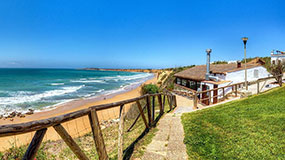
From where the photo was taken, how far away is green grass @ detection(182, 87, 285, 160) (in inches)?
144

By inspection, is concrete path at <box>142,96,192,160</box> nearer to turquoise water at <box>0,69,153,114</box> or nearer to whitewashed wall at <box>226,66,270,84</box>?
whitewashed wall at <box>226,66,270,84</box>

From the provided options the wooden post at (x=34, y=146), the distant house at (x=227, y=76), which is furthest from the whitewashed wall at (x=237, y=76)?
the wooden post at (x=34, y=146)

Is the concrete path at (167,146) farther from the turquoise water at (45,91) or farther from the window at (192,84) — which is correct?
the turquoise water at (45,91)

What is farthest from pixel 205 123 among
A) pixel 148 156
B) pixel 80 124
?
pixel 80 124

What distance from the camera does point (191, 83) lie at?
2031cm

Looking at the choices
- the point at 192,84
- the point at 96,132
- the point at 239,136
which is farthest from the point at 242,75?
the point at 96,132

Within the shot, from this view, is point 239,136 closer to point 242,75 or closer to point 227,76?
point 227,76

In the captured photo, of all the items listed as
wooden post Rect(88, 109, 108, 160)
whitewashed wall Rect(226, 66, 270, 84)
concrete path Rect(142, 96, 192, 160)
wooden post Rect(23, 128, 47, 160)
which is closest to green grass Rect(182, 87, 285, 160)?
concrete path Rect(142, 96, 192, 160)

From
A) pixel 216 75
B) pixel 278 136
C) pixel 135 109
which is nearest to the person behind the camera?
pixel 278 136

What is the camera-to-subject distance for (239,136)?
4.47 m

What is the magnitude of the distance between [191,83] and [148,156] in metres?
17.7

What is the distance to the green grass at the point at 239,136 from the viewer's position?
3.66 metres

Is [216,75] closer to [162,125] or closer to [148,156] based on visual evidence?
[162,125]

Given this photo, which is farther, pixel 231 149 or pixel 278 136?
pixel 278 136
